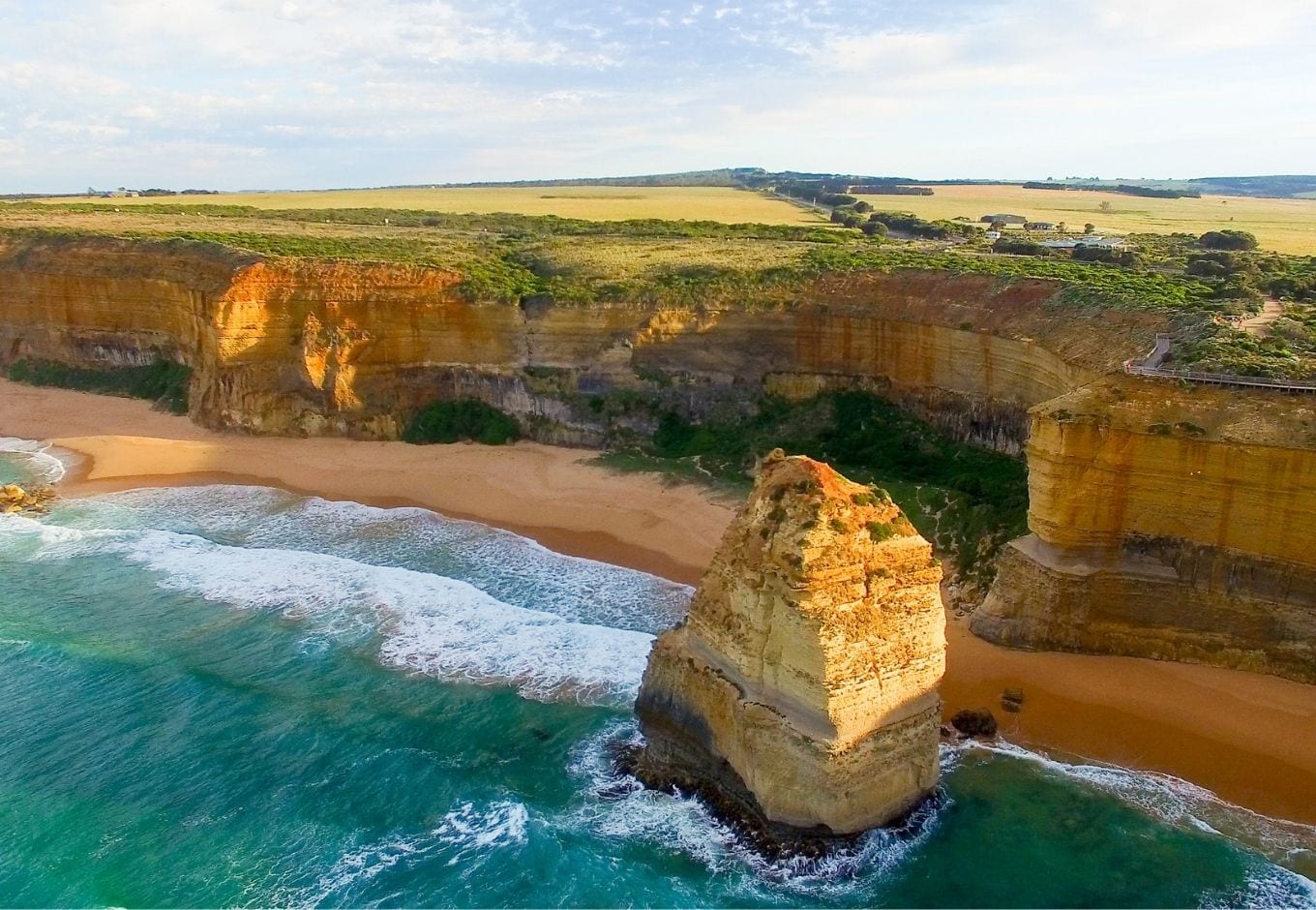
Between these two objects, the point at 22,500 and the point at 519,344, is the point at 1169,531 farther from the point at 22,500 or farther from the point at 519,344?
the point at 22,500

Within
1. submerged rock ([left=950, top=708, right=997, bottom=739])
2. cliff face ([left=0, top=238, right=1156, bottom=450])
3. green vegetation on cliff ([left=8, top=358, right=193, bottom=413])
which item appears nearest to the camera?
submerged rock ([left=950, top=708, right=997, bottom=739])

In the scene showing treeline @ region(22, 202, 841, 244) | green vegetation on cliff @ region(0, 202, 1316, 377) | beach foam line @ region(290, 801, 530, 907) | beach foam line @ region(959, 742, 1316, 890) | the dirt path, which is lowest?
beach foam line @ region(290, 801, 530, 907)

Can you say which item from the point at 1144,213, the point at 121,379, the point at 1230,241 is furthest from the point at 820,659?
the point at 1144,213

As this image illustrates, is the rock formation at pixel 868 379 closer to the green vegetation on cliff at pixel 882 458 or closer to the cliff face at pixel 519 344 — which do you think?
the cliff face at pixel 519 344

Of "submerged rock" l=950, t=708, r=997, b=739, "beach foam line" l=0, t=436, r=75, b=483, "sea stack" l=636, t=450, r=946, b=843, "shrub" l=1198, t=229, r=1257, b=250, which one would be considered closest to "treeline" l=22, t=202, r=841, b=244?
"shrub" l=1198, t=229, r=1257, b=250

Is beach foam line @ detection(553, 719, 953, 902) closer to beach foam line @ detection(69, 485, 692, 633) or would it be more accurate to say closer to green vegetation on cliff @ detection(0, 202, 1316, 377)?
beach foam line @ detection(69, 485, 692, 633)

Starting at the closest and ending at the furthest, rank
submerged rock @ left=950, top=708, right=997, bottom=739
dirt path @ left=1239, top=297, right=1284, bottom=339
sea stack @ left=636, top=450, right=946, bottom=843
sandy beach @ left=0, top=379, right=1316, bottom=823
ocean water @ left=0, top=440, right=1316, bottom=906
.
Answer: sea stack @ left=636, top=450, right=946, bottom=843 < ocean water @ left=0, top=440, right=1316, bottom=906 < sandy beach @ left=0, top=379, right=1316, bottom=823 < submerged rock @ left=950, top=708, right=997, bottom=739 < dirt path @ left=1239, top=297, right=1284, bottom=339
